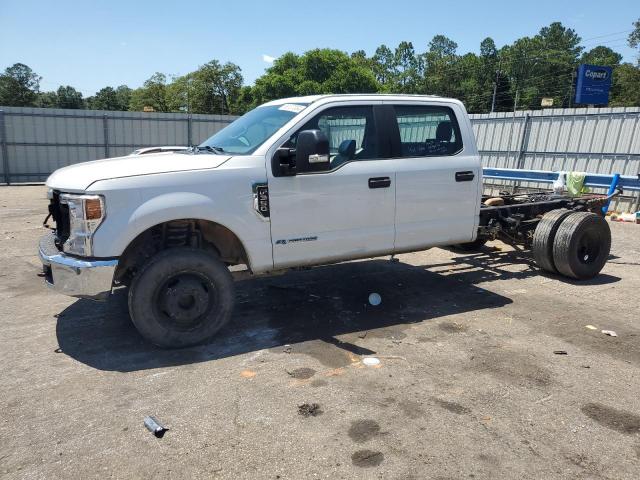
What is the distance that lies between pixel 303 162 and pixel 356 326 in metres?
1.72

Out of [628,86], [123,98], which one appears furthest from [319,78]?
[123,98]

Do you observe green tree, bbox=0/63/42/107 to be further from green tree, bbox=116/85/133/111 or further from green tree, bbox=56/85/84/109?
green tree, bbox=116/85/133/111

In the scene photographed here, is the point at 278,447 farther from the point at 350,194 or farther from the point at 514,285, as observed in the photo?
the point at 514,285

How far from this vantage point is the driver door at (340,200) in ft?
15.0

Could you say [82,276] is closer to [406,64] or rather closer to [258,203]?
[258,203]

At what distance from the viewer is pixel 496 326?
16.3 ft

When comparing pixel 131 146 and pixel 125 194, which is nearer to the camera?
pixel 125 194

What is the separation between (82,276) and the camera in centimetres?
390

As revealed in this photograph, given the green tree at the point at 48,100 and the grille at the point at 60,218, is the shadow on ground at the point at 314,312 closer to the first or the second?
the grille at the point at 60,218

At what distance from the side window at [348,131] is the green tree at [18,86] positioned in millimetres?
84091

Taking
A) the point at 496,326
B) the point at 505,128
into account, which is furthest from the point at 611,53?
the point at 496,326

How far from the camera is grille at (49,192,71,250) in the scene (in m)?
4.20

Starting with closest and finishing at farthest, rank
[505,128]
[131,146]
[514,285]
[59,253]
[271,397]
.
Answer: [271,397] < [59,253] < [514,285] < [505,128] < [131,146]

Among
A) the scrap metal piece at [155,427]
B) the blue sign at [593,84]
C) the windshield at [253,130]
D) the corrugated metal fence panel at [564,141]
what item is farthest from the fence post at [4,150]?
the blue sign at [593,84]
